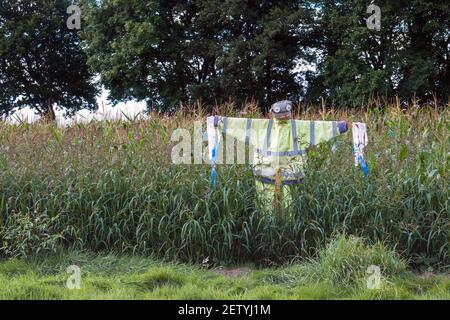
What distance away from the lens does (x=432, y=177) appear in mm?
4988

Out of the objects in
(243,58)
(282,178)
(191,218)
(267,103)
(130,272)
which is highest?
(243,58)

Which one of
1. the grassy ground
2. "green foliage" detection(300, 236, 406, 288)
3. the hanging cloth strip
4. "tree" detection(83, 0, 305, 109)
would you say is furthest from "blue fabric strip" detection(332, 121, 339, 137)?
"tree" detection(83, 0, 305, 109)

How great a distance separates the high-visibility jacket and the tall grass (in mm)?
140

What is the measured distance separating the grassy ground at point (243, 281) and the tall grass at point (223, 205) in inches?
14.3

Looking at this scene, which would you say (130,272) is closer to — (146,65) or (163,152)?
(163,152)

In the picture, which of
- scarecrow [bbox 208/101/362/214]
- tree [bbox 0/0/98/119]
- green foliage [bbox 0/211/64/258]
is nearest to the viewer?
green foliage [bbox 0/211/64/258]

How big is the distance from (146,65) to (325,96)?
23.4ft

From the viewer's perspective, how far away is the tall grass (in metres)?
4.80

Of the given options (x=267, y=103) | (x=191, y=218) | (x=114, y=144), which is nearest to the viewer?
(x=191, y=218)

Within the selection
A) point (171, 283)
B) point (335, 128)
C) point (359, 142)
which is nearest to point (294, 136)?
point (335, 128)

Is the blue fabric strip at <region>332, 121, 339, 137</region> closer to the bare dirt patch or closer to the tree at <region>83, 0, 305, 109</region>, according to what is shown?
the bare dirt patch

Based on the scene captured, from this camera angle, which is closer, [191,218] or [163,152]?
[191,218]

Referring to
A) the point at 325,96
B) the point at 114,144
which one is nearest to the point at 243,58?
the point at 325,96

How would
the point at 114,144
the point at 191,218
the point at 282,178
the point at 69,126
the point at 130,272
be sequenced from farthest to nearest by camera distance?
the point at 69,126 < the point at 114,144 < the point at 282,178 < the point at 191,218 < the point at 130,272
